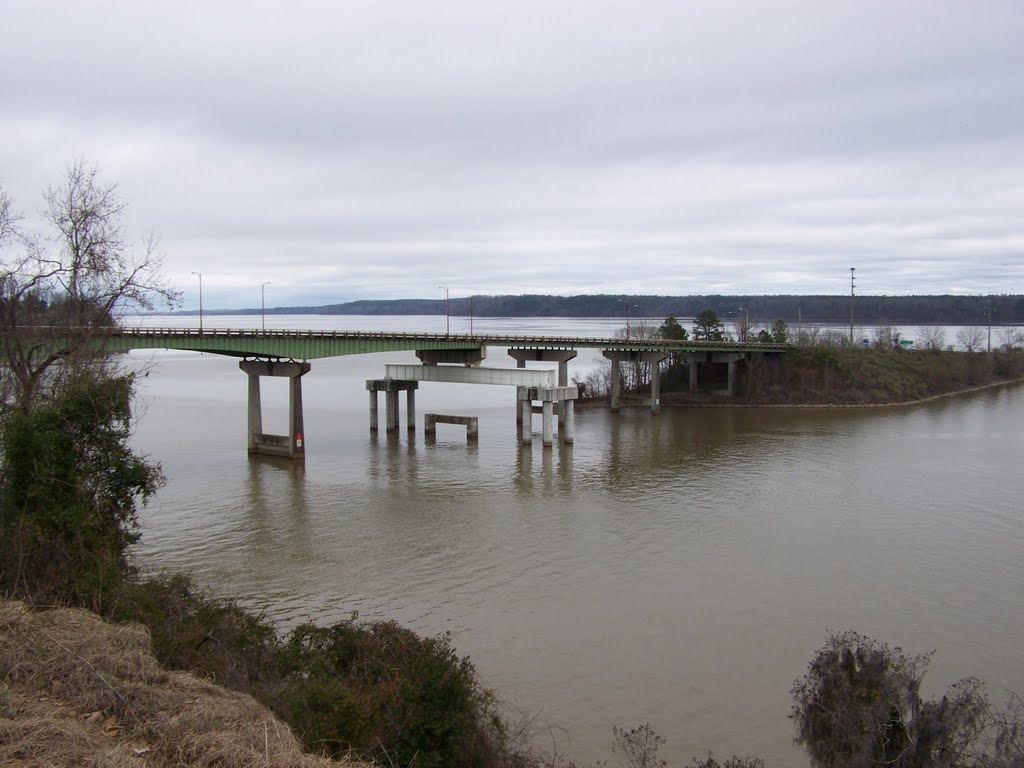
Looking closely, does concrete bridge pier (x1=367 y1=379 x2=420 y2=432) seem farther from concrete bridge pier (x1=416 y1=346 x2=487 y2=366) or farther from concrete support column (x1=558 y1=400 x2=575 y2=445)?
concrete support column (x1=558 y1=400 x2=575 y2=445)

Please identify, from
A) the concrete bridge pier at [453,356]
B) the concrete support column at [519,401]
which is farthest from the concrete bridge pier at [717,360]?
the concrete bridge pier at [453,356]

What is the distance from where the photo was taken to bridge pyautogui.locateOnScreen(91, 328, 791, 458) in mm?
42031

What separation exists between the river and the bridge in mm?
2089

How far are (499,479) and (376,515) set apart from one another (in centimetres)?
796

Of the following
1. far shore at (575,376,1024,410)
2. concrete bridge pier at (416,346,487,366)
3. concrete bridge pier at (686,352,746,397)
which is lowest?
far shore at (575,376,1024,410)

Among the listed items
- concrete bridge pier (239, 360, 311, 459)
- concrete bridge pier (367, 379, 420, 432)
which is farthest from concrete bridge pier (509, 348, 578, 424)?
concrete bridge pier (239, 360, 311, 459)

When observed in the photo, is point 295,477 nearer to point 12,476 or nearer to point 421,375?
point 421,375

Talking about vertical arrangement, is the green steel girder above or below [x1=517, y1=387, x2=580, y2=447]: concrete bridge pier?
above

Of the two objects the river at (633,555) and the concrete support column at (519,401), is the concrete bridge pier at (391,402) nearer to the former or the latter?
the river at (633,555)

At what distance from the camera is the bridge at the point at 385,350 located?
4203 centimetres

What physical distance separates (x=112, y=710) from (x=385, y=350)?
4192 centimetres

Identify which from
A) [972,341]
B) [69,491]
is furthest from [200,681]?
[972,341]

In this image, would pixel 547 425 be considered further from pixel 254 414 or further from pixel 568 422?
pixel 254 414

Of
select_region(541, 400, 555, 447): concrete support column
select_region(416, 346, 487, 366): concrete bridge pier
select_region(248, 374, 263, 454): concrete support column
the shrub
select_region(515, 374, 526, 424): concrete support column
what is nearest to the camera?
the shrub
